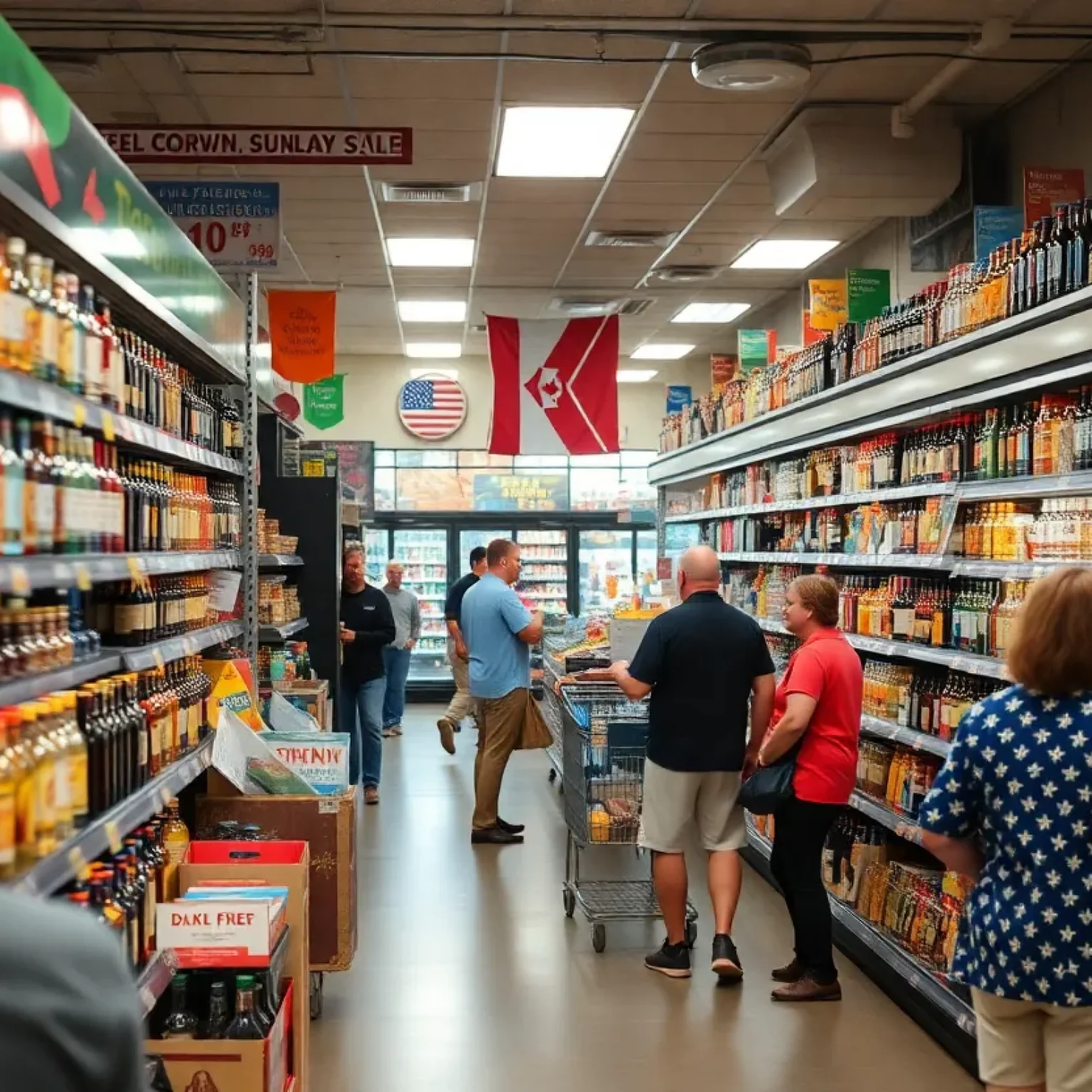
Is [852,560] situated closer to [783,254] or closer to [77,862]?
[77,862]

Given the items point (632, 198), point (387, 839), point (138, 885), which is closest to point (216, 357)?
point (138, 885)

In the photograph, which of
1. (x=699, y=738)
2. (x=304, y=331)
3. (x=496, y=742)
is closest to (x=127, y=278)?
(x=699, y=738)

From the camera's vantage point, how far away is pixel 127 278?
3.42 metres

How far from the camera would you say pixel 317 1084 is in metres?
4.51

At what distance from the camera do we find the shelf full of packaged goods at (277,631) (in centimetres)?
692

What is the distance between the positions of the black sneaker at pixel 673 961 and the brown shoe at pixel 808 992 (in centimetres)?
45

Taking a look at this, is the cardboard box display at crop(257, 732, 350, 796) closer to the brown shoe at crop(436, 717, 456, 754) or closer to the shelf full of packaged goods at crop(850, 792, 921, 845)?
the shelf full of packaged goods at crop(850, 792, 921, 845)

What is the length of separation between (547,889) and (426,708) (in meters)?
9.01

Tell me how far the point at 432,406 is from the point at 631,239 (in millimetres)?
6996

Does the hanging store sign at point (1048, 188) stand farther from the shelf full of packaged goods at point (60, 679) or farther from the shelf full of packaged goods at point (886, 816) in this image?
the shelf full of packaged goods at point (60, 679)

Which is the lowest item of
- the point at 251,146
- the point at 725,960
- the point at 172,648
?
the point at 725,960

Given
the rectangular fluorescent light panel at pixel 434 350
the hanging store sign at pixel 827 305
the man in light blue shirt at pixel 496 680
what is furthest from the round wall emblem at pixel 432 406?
the man in light blue shirt at pixel 496 680

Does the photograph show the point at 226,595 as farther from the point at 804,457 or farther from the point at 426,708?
the point at 426,708

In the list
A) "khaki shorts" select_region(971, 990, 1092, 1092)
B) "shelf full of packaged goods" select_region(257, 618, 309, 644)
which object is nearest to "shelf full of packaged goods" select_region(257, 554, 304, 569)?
"shelf full of packaged goods" select_region(257, 618, 309, 644)
